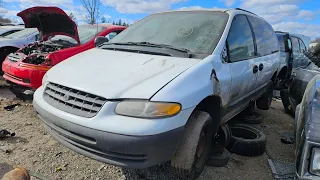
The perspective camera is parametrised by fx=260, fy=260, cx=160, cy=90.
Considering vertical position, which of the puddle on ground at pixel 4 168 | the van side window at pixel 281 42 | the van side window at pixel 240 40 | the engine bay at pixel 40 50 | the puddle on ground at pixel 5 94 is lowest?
the puddle on ground at pixel 5 94

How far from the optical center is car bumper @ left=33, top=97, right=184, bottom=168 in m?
2.00

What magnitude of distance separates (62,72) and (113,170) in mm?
1170

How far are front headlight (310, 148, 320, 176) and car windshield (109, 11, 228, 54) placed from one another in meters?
1.42

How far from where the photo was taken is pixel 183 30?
3178mm

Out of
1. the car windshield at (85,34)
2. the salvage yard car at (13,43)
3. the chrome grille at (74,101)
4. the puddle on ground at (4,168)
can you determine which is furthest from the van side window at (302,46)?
the puddle on ground at (4,168)

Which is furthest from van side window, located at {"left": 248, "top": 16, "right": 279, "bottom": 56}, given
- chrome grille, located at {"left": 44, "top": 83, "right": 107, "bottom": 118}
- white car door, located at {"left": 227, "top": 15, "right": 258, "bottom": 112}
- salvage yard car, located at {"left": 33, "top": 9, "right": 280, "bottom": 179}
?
chrome grille, located at {"left": 44, "top": 83, "right": 107, "bottom": 118}

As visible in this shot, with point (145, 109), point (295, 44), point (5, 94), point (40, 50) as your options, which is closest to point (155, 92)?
point (145, 109)

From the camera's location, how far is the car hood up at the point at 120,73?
216 centimetres

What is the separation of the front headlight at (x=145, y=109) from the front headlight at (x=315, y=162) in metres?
1.02

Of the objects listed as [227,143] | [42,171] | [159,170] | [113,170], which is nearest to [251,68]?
[227,143]

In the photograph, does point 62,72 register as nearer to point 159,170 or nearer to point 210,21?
point 159,170

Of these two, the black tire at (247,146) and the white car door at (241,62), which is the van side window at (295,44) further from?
the black tire at (247,146)

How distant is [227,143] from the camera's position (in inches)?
125

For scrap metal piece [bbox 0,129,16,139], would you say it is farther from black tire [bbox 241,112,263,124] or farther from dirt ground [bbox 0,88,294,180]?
black tire [bbox 241,112,263,124]
